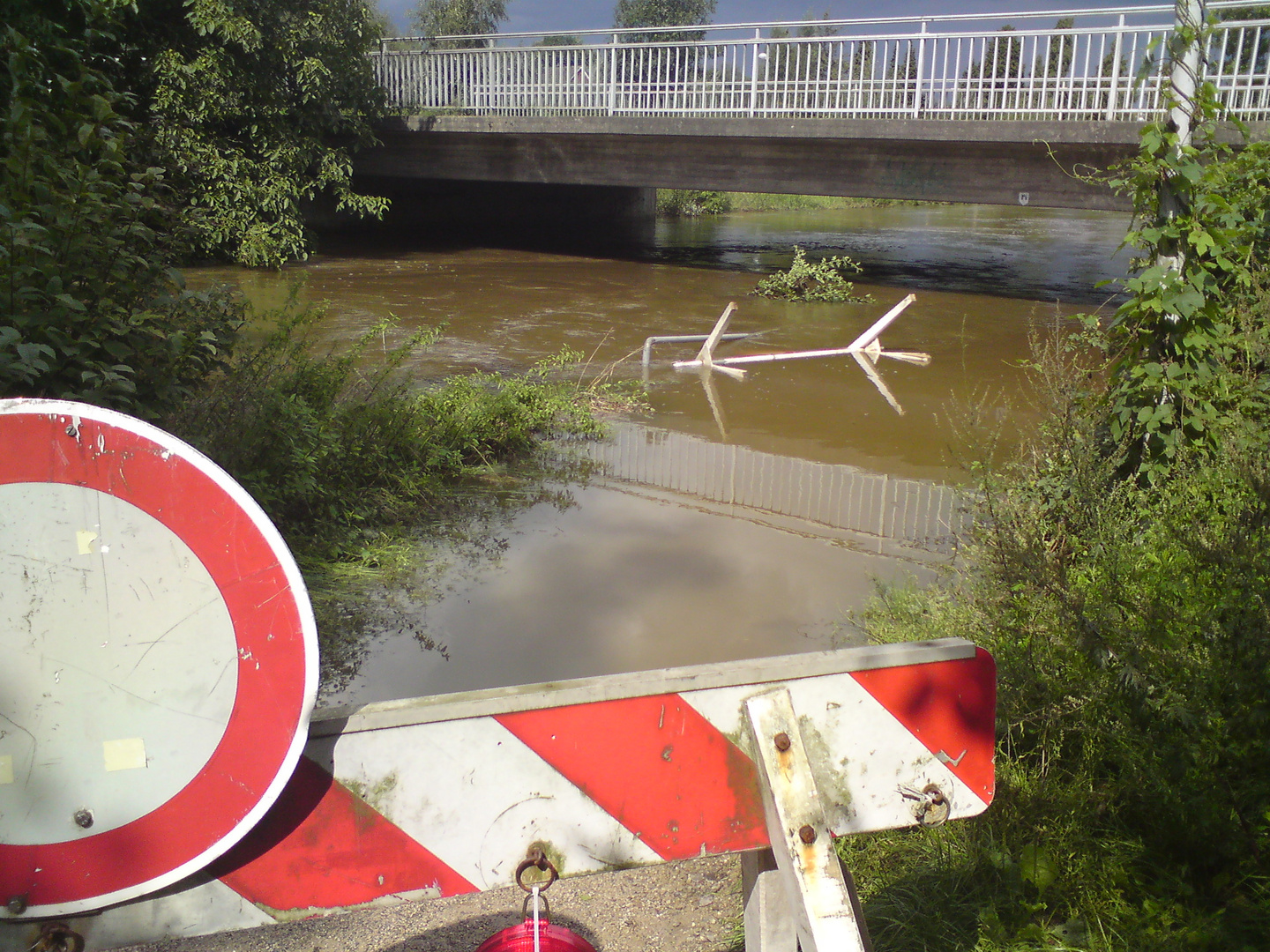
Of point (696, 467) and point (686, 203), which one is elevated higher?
point (686, 203)

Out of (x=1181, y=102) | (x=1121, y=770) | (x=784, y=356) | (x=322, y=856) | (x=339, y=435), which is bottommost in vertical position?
(x=784, y=356)

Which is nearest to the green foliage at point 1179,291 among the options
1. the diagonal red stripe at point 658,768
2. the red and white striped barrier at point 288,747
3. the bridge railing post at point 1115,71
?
the red and white striped barrier at point 288,747

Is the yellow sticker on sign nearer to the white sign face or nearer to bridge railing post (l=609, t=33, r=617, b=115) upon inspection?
the white sign face

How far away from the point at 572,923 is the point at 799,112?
55.8ft

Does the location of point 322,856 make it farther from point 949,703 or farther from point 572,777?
point 949,703

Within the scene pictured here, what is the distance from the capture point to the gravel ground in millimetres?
2799

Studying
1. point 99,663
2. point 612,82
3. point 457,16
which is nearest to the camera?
point 99,663

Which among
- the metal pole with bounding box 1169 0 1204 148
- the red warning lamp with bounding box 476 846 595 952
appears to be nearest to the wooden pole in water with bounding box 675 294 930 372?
the metal pole with bounding box 1169 0 1204 148

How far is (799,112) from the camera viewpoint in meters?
17.8

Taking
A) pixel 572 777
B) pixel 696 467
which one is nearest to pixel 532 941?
pixel 572 777

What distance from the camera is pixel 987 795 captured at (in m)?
1.64

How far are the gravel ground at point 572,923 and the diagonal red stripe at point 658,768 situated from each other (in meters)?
1.43

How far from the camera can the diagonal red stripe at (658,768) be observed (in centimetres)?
147

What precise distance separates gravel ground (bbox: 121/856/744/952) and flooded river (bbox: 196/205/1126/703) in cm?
149
